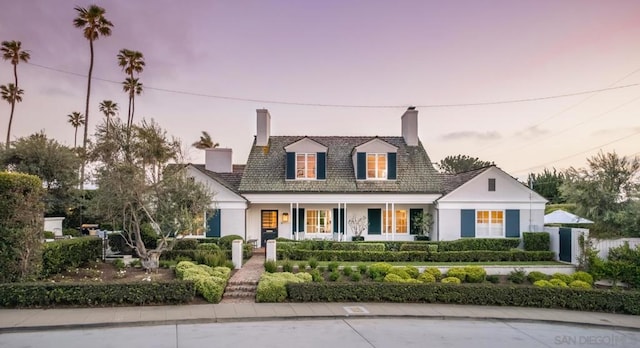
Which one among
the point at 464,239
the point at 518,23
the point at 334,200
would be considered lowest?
the point at 464,239

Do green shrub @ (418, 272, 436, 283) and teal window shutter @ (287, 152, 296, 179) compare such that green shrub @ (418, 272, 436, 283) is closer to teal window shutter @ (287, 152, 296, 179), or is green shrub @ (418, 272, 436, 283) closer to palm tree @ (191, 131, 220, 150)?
teal window shutter @ (287, 152, 296, 179)

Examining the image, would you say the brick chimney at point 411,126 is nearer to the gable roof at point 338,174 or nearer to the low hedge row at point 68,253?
the gable roof at point 338,174

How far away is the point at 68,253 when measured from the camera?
14.9m

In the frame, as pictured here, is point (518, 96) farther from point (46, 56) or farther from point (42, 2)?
point (46, 56)

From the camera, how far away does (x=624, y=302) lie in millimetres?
13422

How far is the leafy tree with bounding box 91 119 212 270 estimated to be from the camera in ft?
49.3

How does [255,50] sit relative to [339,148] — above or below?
above

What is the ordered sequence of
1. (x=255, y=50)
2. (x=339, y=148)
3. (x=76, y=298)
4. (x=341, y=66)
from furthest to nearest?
(x=339, y=148) < (x=341, y=66) < (x=255, y=50) < (x=76, y=298)

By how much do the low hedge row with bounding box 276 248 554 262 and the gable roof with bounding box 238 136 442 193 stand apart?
4620 mm

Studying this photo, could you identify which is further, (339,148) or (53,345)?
(339,148)

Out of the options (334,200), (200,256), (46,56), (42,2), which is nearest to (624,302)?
(334,200)

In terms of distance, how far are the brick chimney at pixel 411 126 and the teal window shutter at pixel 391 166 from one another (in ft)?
9.38

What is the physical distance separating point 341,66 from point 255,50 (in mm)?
4093

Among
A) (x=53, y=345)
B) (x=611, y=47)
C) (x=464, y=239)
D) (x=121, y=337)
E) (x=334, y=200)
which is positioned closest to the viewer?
(x=53, y=345)
